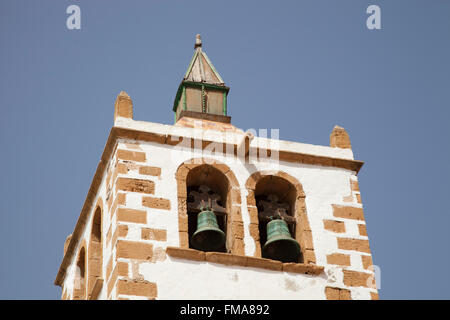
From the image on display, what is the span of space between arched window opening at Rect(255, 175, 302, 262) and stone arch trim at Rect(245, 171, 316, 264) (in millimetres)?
81

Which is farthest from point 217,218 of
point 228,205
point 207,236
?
point 207,236

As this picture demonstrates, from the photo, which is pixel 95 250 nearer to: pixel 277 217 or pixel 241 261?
pixel 241 261

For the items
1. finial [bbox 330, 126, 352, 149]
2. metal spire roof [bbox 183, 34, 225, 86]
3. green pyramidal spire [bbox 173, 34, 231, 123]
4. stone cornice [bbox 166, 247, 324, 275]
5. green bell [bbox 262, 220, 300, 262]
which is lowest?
stone cornice [bbox 166, 247, 324, 275]

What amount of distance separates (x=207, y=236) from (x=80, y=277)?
11.5 ft

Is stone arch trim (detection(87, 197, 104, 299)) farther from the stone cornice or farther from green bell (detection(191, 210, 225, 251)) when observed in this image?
the stone cornice

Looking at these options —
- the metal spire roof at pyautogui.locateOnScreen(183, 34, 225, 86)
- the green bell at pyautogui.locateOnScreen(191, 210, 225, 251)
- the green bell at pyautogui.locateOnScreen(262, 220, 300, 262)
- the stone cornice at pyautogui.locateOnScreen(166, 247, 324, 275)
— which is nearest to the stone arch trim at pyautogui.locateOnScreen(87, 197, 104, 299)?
the green bell at pyautogui.locateOnScreen(191, 210, 225, 251)

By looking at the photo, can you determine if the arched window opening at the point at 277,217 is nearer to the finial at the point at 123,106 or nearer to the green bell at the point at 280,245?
the green bell at the point at 280,245

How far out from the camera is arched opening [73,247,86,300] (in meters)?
24.1

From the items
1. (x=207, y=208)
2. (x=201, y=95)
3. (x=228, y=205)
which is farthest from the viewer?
(x=201, y=95)

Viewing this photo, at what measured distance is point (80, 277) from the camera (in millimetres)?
24516

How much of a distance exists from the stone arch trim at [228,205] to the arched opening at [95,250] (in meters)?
1.90

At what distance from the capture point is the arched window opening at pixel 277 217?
885 inches
